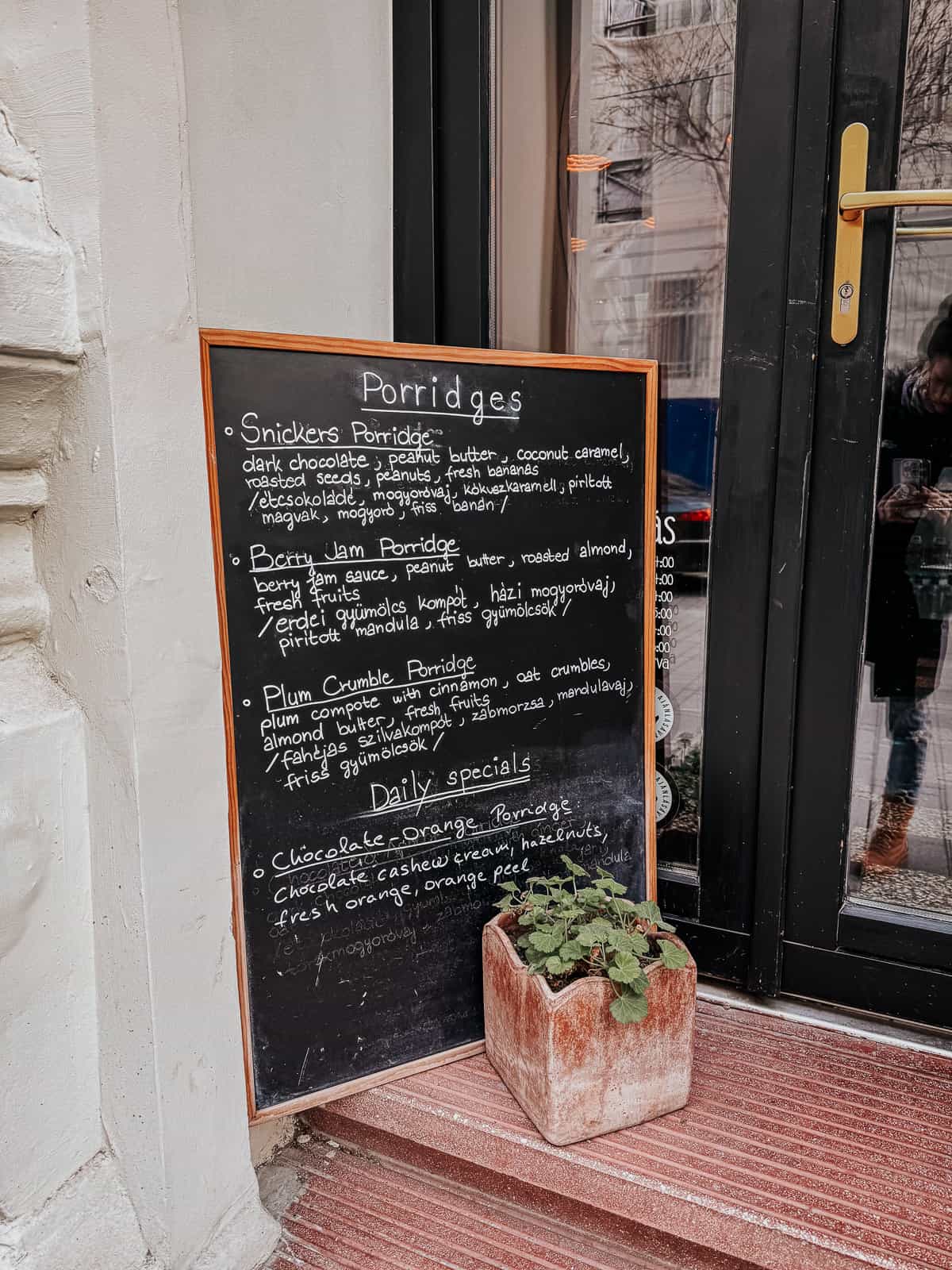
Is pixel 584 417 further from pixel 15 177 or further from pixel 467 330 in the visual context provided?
pixel 15 177

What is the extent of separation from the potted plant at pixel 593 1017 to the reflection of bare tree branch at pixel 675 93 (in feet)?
4.81

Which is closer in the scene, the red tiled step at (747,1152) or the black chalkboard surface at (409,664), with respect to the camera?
the red tiled step at (747,1152)

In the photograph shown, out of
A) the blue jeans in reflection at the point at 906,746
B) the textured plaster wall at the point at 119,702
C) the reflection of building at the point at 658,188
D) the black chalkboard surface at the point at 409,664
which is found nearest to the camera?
the textured plaster wall at the point at 119,702

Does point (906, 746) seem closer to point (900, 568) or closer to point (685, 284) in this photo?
point (900, 568)

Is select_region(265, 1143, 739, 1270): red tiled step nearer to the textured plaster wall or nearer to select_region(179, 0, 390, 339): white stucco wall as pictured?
the textured plaster wall

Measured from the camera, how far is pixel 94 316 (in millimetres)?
1271

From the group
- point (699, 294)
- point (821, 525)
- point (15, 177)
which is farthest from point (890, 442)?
point (15, 177)

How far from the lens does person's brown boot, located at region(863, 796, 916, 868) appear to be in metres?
2.03

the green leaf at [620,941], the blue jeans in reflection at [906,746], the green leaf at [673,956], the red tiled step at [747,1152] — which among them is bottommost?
the red tiled step at [747,1152]

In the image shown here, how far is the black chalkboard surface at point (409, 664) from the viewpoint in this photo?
1.58 meters

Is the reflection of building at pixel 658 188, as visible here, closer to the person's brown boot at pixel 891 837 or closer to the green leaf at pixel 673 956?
the person's brown boot at pixel 891 837

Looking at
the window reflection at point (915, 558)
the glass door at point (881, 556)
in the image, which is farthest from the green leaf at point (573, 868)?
the window reflection at point (915, 558)

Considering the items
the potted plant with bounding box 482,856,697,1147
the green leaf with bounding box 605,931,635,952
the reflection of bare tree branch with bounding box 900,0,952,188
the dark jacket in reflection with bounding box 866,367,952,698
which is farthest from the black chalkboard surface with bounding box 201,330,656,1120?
the reflection of bare tree branch with bounding box 900,0,952,188

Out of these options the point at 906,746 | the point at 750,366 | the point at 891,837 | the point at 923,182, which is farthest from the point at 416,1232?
the point at 923,182
